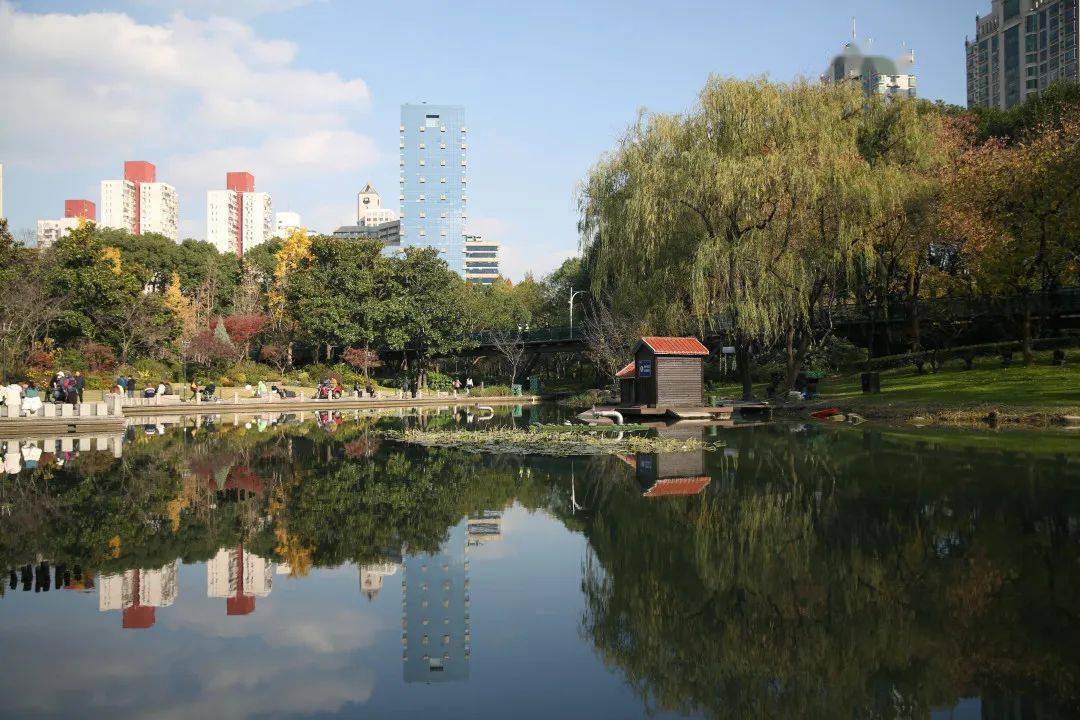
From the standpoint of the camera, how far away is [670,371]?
3653cm

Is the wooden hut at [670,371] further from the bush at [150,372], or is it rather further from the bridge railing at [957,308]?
the bush at [150,372]

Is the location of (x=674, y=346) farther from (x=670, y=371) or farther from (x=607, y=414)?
(x=607, y=414)

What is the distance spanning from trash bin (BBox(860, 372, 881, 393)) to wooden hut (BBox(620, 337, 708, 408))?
7.61m

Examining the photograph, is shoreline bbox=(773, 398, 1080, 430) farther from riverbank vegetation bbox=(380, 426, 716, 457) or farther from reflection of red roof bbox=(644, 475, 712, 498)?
reflection of red roof bbox=(644, 475, 712, 498)

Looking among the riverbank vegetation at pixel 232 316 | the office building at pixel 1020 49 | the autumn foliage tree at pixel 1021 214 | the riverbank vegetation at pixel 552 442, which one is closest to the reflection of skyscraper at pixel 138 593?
the riverbank vegetation at pixel 552 442

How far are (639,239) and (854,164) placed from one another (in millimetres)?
9174

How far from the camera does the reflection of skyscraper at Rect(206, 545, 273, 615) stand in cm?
888

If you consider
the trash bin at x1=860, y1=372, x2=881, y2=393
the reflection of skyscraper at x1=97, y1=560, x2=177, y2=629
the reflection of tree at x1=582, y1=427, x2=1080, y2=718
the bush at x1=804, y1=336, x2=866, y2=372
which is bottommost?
the reflection of skyscraper at x1=97, y1=560, x2=177, y2=629

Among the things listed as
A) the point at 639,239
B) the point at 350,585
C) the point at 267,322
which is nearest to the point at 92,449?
the point at 350,585

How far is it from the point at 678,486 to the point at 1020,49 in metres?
168

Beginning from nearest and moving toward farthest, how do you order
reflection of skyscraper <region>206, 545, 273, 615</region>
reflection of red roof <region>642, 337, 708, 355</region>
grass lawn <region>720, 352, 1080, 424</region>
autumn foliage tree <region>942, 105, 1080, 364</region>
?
reflection of skyscraper <region>206, 545, 273, 615</region>
grass lawn <region>720, 352, 1080, 424</region>
autumn foliage tree <region>942, 105, 1080, 364</region>
reflection of red roof <region>642, 337, 708, 355</region>

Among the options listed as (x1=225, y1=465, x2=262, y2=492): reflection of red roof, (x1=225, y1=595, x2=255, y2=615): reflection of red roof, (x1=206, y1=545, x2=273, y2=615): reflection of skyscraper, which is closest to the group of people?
(x1=225, y1=465, x2=262, y2=492): reflection of red roof

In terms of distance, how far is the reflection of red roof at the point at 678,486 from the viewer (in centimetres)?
1509

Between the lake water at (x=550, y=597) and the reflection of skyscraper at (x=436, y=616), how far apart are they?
0.04 meters
